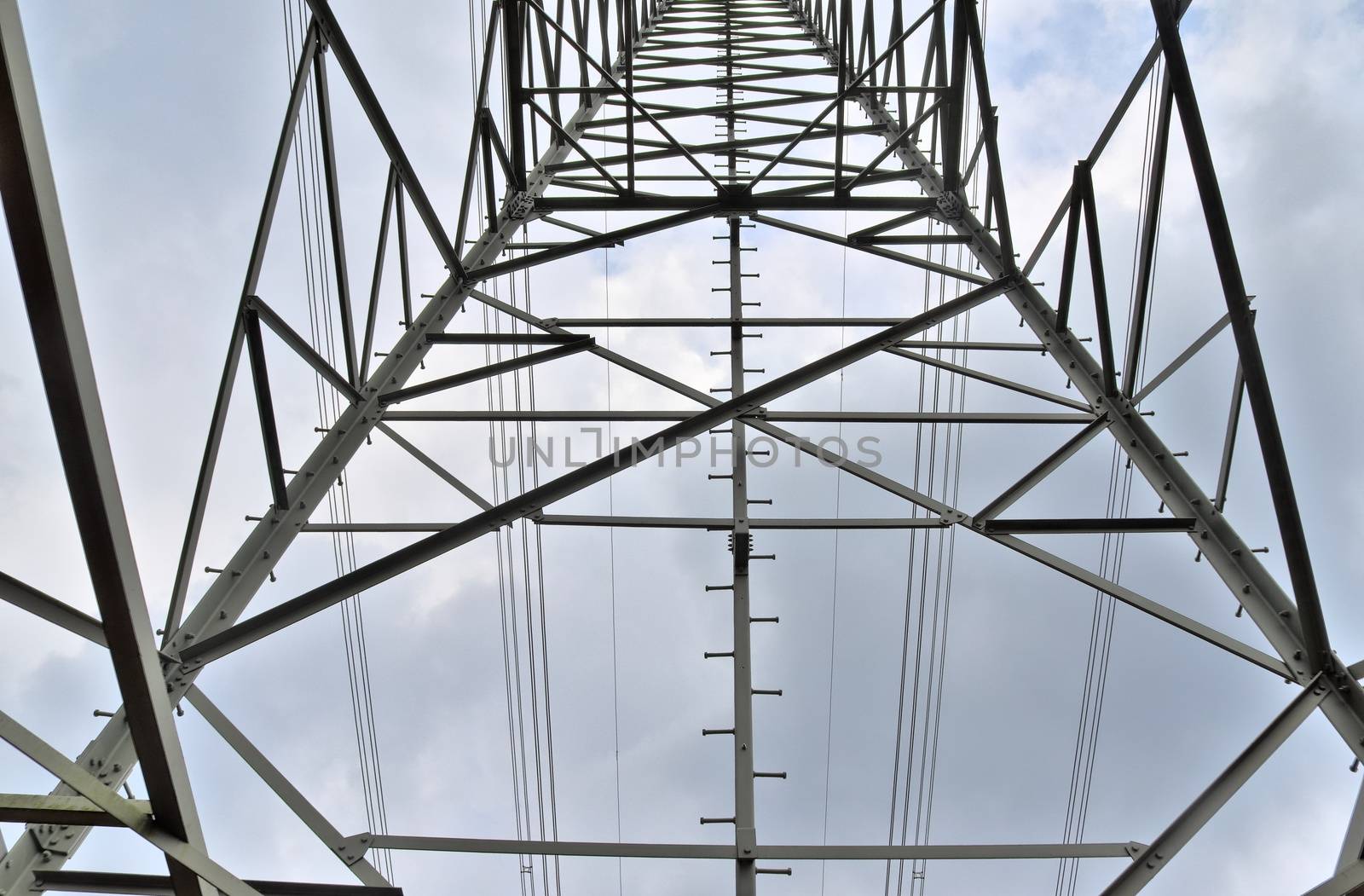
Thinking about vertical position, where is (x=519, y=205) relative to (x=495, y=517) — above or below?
above

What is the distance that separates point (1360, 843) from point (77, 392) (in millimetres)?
5289

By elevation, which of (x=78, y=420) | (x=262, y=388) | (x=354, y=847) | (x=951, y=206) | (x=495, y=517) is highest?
(x=951, y=206)

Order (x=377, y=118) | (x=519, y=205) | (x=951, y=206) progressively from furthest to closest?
1. (x=519, y=205)
2. (x=951, y=206)
3. (x=377, y=118)

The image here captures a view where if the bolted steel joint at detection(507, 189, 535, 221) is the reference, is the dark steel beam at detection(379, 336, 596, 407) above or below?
below

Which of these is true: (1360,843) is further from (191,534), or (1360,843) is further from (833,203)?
(833,203)

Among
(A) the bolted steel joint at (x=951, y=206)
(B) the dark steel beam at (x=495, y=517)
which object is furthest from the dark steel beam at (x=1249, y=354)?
(A) the bolted steel joint at (x=951, y=206)

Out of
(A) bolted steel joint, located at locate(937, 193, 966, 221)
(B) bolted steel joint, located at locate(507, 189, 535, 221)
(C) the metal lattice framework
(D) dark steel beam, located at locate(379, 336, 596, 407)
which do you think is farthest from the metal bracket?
(A) bolted steel joint, located at locate(937, 193, 966, 221)

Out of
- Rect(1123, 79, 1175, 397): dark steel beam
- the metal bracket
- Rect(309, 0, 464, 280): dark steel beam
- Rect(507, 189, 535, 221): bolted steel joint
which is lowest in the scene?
the metal bracket

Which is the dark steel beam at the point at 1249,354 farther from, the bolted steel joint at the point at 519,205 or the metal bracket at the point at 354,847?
the bolted steel joint at the point at 519,205

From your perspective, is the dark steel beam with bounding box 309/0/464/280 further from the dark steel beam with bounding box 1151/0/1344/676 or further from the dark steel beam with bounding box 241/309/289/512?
the dark steel beam with bounding box 1151/0/1344/676

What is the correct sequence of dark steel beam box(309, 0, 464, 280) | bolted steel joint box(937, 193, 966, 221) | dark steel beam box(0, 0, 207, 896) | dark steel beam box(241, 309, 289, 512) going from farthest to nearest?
bolted steel joint box(937, 193, 966, 221)
dark steel beam box(309, 0, 464, 280)
dark steel beam box(241, 309, 289, 512)
dark steel beam box(0, 0, 207, 896)

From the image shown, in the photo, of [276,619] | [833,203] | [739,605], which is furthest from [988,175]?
[276,619]

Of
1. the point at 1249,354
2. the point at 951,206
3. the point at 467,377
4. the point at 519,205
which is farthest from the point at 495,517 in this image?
the point at 951,206

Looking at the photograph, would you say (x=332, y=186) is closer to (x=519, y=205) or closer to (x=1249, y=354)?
(x=519, y=205)
